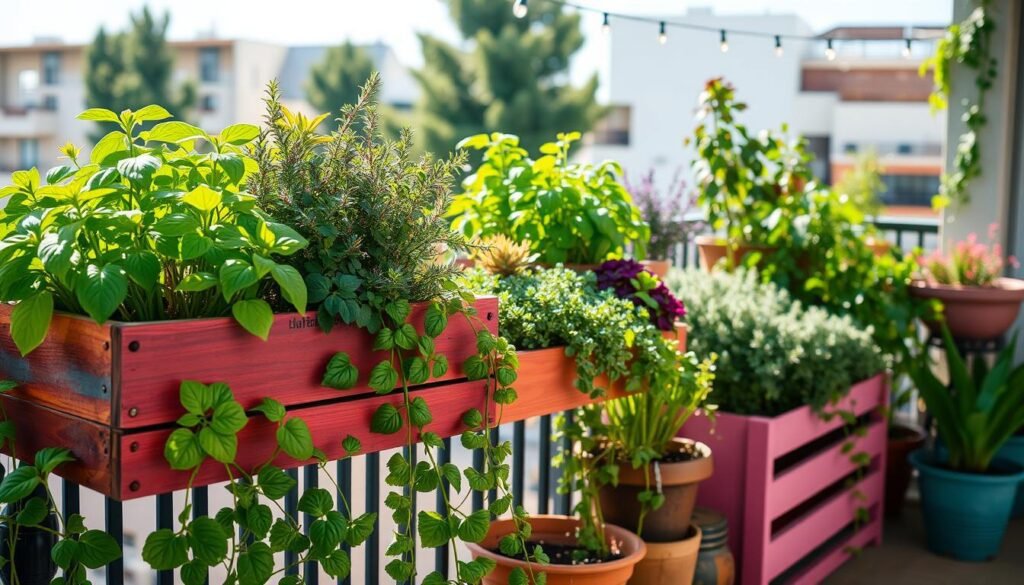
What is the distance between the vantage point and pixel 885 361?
3311 mm

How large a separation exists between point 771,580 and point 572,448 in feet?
2.50

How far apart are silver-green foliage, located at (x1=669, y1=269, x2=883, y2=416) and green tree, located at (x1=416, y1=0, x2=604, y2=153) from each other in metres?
23.0

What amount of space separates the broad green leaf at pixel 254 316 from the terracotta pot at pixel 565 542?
720 mm

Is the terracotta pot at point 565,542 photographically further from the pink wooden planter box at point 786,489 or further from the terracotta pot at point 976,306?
the terracotta pot at point 976,306

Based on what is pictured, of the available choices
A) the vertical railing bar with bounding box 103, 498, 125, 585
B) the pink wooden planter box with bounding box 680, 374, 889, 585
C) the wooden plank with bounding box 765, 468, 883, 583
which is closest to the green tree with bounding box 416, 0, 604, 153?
the wooden plank with bounding box 765, 468, 883, 583

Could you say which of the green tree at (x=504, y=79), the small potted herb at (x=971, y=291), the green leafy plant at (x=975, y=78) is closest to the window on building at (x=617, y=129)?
the green tree at (x=504, y=79)

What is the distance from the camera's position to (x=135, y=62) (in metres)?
31.9

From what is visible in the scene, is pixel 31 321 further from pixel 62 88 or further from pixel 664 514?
pixel 62 88

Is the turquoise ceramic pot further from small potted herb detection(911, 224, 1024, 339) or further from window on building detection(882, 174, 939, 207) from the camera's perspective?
window on building detection(882, 174, 939, 207)

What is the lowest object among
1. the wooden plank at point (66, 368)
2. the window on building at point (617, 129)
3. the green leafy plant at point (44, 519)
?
the green leafy plant at point (44, 519)

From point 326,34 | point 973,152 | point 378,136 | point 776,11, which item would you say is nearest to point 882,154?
point 776,11

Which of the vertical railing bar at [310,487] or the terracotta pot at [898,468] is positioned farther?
the terracotta pot at [898,468]

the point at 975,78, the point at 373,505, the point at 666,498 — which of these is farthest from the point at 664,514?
the point at 975,78

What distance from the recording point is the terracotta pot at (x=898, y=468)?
3.67 meters
